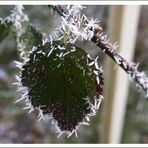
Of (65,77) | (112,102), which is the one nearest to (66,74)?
(65,77)

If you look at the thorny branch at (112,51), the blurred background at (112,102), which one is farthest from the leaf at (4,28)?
the blurred background at (112,102)

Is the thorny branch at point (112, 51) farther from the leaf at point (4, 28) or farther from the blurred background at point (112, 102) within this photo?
the blurred background at point (112, 102)

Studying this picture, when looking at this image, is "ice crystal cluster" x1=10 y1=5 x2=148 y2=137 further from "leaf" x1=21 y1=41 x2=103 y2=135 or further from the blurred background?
Answer: the blurred background

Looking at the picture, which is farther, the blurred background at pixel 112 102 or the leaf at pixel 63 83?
the blurred background at pixel 112 102

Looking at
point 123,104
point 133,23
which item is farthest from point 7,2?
point 123,104

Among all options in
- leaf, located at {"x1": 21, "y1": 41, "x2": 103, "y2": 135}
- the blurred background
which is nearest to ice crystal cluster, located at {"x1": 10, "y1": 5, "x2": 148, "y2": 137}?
leaf, located at {"x1": 21, "y1": 41, "x2": 103, "y2": 135}

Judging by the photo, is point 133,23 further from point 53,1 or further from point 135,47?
point 53,1
